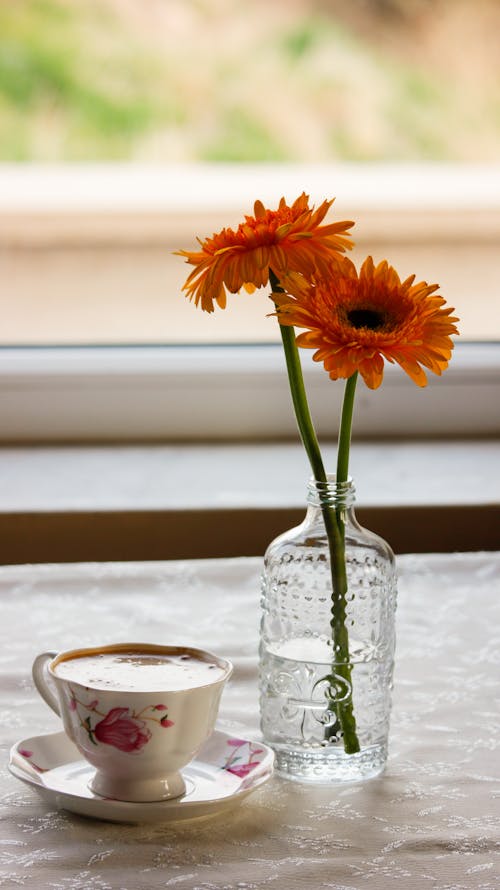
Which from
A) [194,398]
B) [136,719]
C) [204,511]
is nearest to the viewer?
[136,719]

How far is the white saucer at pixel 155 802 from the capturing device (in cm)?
56

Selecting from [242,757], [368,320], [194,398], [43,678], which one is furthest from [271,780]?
[194,398]

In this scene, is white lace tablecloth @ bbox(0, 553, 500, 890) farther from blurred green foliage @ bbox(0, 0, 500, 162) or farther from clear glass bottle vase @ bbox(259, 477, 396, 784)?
blurred green foliage @ bbox(0, 0, 500, 162)

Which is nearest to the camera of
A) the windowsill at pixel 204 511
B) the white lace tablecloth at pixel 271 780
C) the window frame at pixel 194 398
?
the white lace tablecloth at pixel 271 780

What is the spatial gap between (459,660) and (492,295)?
1.21m

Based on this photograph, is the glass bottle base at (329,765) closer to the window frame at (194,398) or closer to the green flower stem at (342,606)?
the green flower stem at (342,606)

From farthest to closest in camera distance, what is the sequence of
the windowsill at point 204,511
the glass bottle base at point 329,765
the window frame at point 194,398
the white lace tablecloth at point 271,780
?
the window frame at point 194,398 < the windowsill at point 204,511 < the glass bottle base at point 329,765 < the white lace tablecloth at point 271,780

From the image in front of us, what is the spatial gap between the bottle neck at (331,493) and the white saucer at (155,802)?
0.13 m

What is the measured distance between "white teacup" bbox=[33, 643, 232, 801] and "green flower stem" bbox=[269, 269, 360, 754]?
0.22 feet

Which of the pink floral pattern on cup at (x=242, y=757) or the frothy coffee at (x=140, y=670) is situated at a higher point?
the frothy coffee at (x=140, y=670)

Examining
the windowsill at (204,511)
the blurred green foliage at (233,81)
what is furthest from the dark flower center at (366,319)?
the blurred green foliage at (233,81)

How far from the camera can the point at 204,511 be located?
1420mm

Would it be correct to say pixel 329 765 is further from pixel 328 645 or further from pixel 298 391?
pixel 298 391

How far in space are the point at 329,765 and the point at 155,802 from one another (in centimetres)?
10
